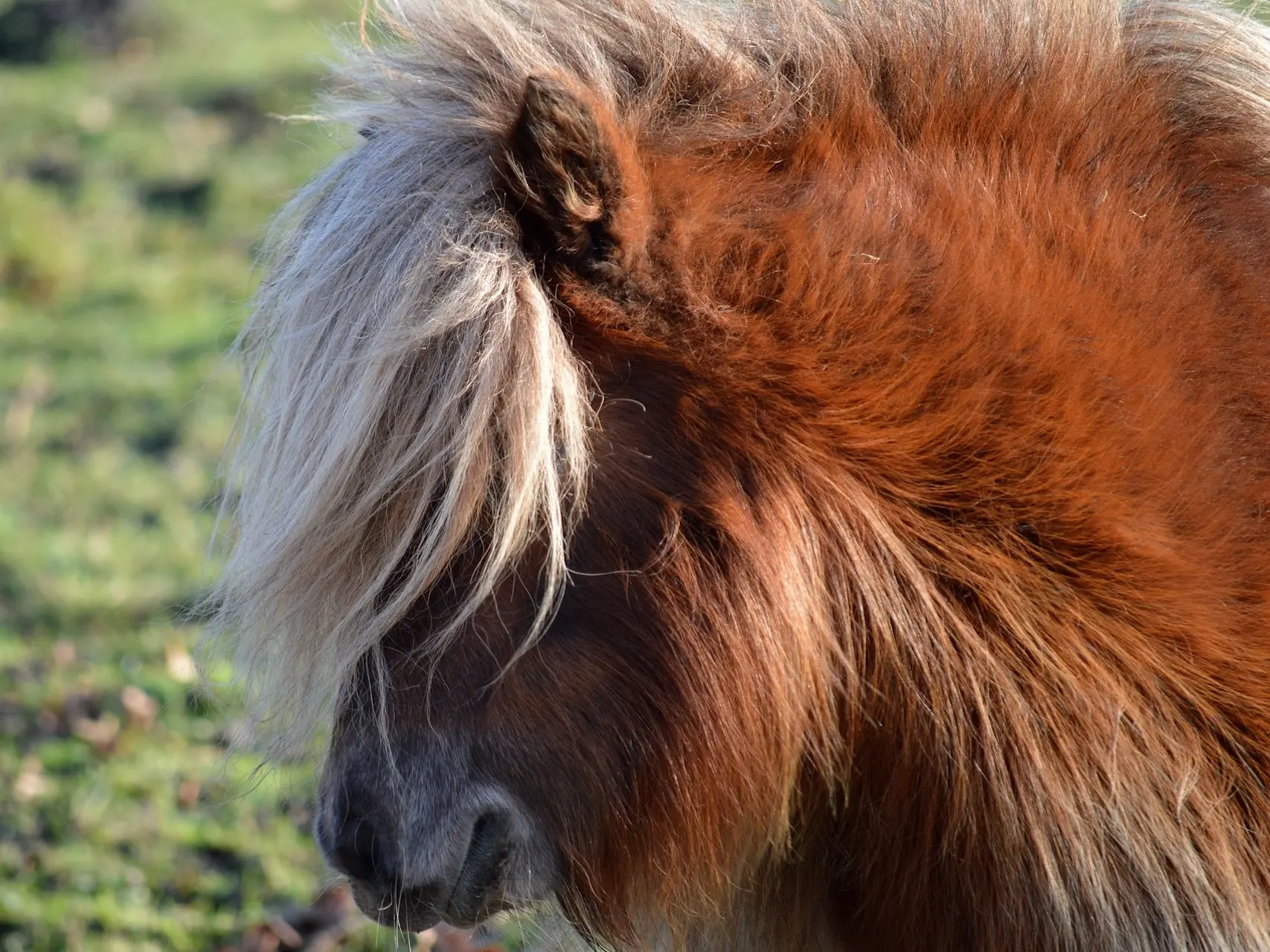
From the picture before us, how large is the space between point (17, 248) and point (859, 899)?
638 cm

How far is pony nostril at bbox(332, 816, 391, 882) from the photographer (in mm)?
1961

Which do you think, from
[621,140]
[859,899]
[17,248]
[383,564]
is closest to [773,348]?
[621,140]

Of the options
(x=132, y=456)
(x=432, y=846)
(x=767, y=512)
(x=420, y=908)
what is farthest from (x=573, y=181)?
(x=132, y=456)

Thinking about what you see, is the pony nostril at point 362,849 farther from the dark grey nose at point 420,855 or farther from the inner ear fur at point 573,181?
the inner ear fur at point 573,181

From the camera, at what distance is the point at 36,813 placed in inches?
146

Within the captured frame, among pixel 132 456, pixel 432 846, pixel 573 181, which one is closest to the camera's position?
pixel 573 181

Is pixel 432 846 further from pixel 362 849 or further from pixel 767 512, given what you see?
pixel 767 512

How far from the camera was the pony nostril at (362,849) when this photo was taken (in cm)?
196

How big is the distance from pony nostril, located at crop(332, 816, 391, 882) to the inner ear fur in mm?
859

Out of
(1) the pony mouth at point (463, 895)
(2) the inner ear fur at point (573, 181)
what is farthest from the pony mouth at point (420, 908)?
(2) the inner ear fur at point (573, 181)

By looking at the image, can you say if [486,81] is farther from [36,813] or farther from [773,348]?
[36,813]

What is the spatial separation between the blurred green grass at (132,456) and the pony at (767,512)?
0.65 metres

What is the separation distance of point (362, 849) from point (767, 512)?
768 mm

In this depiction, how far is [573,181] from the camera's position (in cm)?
181
